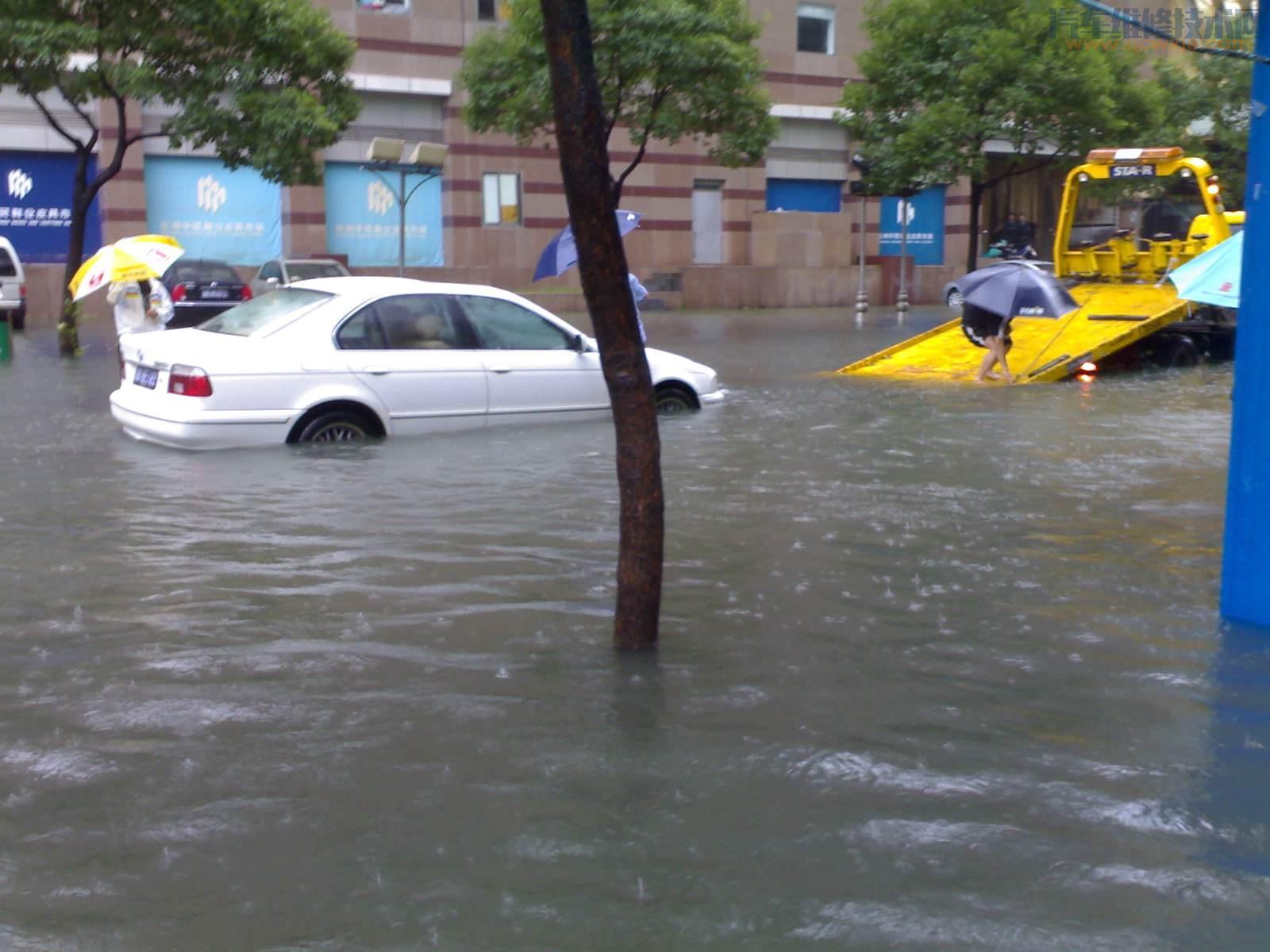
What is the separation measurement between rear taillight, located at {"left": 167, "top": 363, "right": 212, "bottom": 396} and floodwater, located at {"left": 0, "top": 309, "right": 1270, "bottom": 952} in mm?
826

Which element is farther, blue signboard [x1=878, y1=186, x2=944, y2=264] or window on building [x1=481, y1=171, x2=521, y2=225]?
blue signboard [x1=878, y1=186, x2=944, y2=264]

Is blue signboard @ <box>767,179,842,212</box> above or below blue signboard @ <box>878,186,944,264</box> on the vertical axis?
above

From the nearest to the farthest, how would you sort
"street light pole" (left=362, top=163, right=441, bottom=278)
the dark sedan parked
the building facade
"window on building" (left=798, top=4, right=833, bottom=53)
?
1. the dark sedan parked
2. "street light pole" (left=362, top=163, right=441, bottom=278)
3. the building facade
4. "window on building" (left=798, top=4, right=833, bottom=53)

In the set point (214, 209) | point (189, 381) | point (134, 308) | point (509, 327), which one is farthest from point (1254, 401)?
point (214, 209)

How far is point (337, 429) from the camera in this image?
1077 cm

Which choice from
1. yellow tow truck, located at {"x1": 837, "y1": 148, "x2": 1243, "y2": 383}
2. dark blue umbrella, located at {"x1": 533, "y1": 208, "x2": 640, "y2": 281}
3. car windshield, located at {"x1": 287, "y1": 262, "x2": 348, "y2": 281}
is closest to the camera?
dark blue umbrella, located at {"x1": 533, "y1": 208, "x2": 640, "y2": 281}

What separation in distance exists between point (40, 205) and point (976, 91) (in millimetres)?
19608

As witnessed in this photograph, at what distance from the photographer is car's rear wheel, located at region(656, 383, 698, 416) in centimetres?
1295

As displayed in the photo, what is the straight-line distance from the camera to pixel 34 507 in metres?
8.85

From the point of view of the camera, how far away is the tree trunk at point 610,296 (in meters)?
5.00

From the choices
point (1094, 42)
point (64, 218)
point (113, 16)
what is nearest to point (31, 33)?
point (113, 16)

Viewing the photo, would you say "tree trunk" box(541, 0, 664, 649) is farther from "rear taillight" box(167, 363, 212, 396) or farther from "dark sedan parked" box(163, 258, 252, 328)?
"dark sedan parked" box(163, 258, 252, 328)

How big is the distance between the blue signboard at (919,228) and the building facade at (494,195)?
2.07ft

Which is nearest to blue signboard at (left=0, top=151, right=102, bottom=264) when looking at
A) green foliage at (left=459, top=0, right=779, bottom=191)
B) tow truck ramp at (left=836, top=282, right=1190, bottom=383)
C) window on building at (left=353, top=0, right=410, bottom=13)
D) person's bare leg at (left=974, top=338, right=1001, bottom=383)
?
window on building at (left=353, top=0, right=410, bottom=13)
